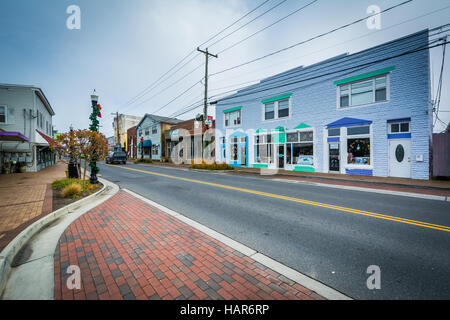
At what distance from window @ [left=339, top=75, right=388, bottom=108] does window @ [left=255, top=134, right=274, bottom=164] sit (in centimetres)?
648

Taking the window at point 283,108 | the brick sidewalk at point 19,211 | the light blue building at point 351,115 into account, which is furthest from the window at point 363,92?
the brick sidewalk at point 19,211

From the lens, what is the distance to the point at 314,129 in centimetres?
1537

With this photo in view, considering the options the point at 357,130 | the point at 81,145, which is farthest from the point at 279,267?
the point at 357,130

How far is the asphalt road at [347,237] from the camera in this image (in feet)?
8.96

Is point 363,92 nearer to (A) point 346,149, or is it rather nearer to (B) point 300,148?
(A) point 346,149

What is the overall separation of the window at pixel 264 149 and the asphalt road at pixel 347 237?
37.2 ft

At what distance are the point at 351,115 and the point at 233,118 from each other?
38.7 feet

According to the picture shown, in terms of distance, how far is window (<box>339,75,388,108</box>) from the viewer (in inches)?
491

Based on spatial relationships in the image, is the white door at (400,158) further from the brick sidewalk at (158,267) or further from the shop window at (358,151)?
the brick sidewalk at (158,267)

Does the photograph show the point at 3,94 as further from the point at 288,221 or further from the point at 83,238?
the point at 288,221

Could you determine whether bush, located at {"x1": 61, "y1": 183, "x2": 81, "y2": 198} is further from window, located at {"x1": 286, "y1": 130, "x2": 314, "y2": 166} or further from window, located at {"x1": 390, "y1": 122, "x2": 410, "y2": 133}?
window, located at {"x1": 390, "y1": 122, "x2": 410, "y2": 133}

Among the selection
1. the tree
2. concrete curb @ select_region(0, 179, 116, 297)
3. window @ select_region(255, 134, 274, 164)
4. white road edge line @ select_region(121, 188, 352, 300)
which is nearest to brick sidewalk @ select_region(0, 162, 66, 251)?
concrete curb @ select_region(0, 179, 116, 297)

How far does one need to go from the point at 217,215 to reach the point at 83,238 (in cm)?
309
